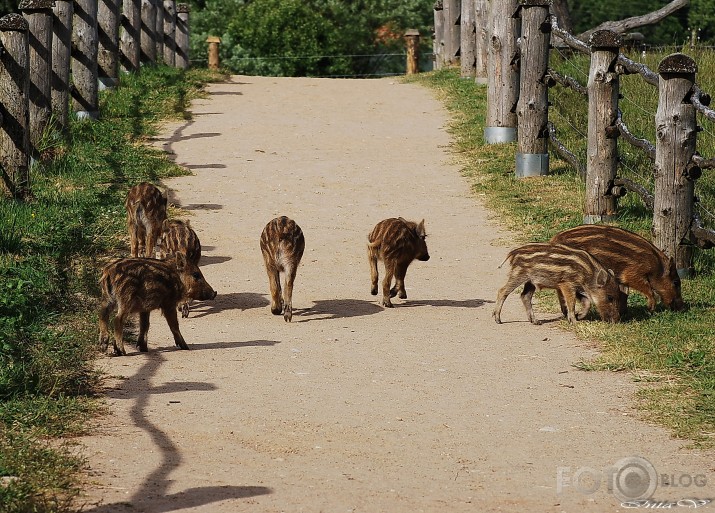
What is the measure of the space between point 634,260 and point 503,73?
284 inches

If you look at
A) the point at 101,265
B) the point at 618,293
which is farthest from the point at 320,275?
the point at 618,293

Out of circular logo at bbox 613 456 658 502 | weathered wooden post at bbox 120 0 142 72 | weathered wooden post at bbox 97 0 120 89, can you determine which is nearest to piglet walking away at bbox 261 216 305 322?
circular logo at bbox 613 456 658 502

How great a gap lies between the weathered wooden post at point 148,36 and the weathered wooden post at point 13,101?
12371 mm

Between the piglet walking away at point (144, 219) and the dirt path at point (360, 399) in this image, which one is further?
the piglet walking away at point (144, 219)

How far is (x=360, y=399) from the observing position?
797cm

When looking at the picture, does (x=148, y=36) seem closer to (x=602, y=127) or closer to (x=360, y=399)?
(x=602, y=127)

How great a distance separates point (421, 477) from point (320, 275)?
5.56 m

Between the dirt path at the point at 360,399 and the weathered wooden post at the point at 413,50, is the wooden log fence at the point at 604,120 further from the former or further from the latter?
the weathered wooden post at the point at 413,50

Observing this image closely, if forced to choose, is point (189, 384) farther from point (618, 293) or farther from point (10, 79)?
point (10, 79)

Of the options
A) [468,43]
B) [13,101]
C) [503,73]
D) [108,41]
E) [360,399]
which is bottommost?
[360,399]

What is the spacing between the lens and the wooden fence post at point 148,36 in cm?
2525

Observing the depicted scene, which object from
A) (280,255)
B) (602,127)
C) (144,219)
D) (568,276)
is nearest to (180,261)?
(280,255)

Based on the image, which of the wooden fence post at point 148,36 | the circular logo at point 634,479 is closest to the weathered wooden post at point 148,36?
the wooden fence post at point 148,36

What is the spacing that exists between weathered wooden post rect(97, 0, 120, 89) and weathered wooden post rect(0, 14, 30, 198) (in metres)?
7.47
